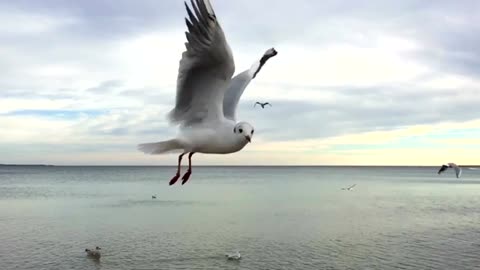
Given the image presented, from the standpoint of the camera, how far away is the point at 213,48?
21.2 ft

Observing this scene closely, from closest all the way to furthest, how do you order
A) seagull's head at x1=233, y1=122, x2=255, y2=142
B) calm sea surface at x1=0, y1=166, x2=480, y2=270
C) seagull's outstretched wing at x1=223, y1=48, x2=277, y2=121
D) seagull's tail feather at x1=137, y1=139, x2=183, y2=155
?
seagull's head at x1=233, y1=122, x2=255, y2=142 → seagull's tail feather at x1=137, y1=139, x2=183, y2=155 → seagull's outstretched wing at x1=223, y1=48, x2=277, y2=121 → calm sea surface at x1=0, y1=166, x2=480, y2=270

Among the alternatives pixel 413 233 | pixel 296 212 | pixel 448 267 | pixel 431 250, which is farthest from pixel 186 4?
pixel 296 212

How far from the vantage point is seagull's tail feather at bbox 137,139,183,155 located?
287 inches

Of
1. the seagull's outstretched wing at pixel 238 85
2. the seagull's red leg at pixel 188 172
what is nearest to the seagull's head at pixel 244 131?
the seagull's red leg at pixel 188 172

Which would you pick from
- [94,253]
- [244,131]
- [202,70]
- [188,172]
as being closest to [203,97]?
[202,70]

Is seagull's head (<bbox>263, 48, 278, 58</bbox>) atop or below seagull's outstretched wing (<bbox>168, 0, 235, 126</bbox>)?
atop

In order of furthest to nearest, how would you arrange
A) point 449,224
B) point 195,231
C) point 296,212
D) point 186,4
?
point 296,212
point 449,224
point 195,231
point 186,4

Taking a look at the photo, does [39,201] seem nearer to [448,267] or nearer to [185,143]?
[448,267]

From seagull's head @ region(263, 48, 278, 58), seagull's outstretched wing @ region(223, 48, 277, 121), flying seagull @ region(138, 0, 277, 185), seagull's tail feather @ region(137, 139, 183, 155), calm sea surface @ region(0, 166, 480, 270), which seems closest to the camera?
flying seagull @ region(138, 0, 277, 185)

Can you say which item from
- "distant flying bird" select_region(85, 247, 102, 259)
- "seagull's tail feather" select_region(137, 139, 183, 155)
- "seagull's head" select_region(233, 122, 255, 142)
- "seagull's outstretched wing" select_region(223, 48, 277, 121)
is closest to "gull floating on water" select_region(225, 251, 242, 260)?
"distant flying bird" select_region(85, 247, 102, 259)

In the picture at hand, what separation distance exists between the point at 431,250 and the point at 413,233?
25.8 feet

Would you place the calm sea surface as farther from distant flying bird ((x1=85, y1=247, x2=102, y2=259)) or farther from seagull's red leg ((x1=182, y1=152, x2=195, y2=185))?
seagull's red leg ((x1=182, y1=152, x2=195, y2=185))

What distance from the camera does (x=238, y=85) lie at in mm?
8500

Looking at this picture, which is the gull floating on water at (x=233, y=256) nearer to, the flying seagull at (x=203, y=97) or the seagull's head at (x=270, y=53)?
the seagull's head at (x=270, y=53)
